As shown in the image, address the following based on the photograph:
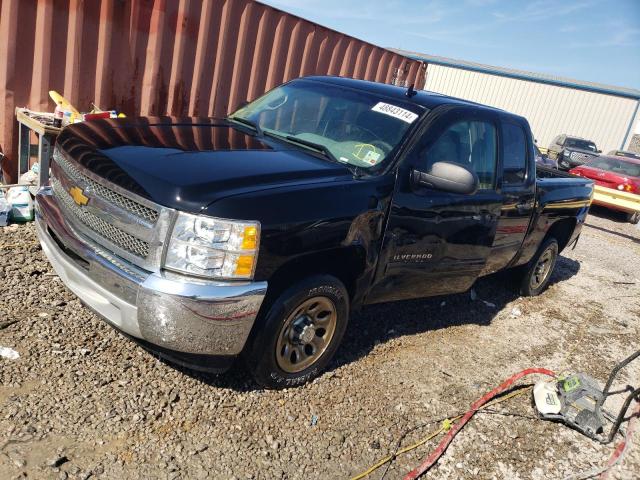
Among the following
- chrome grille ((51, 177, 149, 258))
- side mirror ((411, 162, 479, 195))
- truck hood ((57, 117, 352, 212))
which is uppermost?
side mirror ((411, 162, 479, 195))

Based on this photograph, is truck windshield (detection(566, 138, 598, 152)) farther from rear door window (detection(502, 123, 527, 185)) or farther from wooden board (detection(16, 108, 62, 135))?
wooden board (detection(16, 108, 62, 135))

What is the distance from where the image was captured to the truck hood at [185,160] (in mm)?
2477

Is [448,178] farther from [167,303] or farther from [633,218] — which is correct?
[633,218]

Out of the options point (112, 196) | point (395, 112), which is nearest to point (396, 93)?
point (395, 112)

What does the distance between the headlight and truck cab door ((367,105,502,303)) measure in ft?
3.56

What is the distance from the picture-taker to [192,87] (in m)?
6.61

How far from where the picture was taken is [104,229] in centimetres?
270

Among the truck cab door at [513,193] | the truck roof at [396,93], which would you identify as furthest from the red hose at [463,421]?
the truck roof at [396,93]

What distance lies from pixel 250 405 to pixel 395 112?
2136mm

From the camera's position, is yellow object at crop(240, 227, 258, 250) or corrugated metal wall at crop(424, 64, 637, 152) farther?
corrugated metal wall at crop(424, 64, 637, 152)

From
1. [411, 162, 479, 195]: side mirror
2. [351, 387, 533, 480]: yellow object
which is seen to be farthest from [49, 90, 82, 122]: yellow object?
[351, 387, 533, 480]: yellow object

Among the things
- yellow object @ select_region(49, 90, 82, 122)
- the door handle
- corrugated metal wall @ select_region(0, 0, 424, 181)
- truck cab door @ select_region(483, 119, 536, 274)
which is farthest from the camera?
corrugated metal wall @ select_region(0, 0, 424, 181)

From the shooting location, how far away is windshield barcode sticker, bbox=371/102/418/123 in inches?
138

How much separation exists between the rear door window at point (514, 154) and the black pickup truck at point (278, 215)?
24mm
